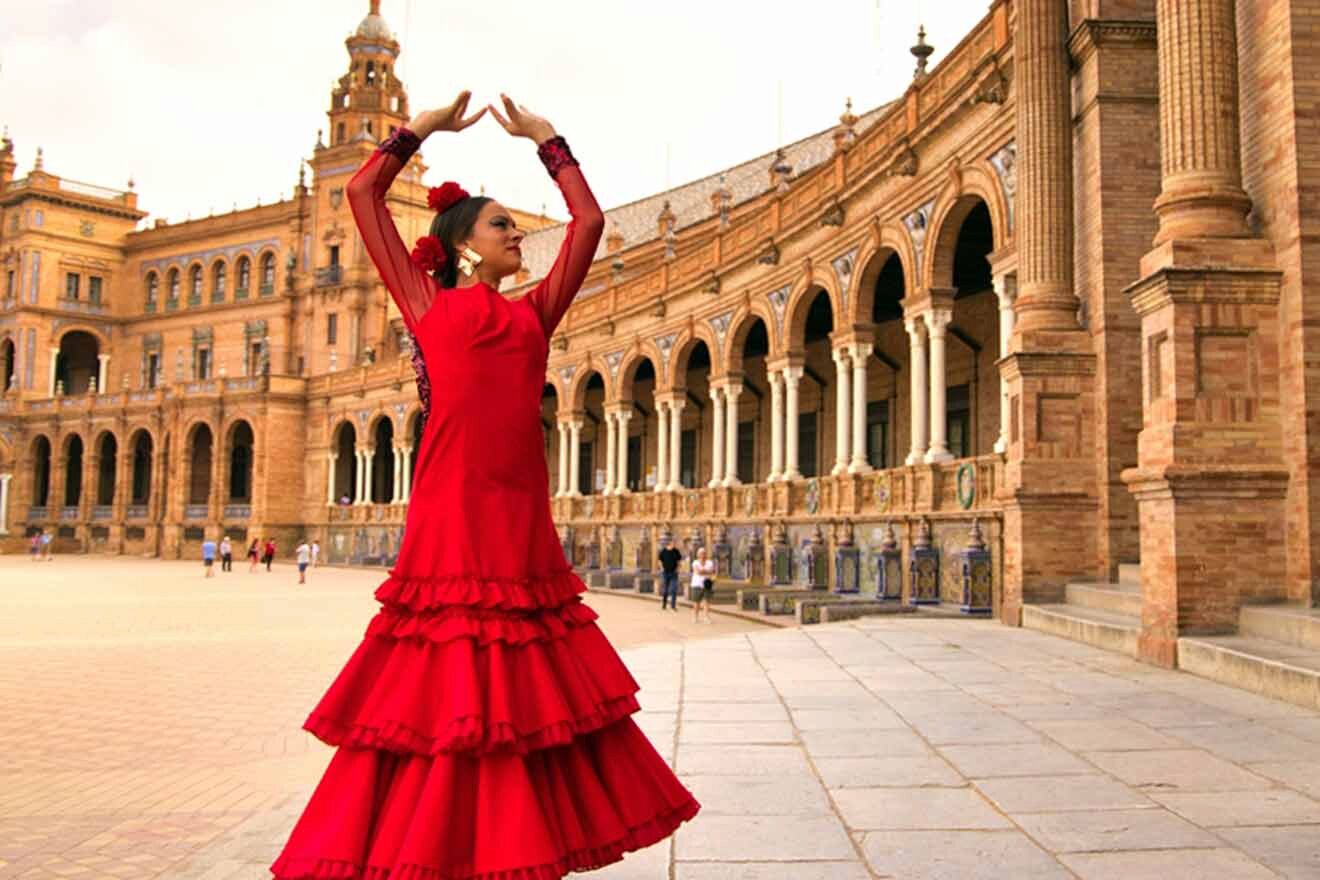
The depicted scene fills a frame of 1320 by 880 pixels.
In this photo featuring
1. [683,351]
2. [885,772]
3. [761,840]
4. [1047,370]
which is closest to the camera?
[761,840]

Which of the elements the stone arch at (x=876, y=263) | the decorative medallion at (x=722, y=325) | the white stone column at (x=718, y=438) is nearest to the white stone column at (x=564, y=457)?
the white stone column at (x=718, y=438)

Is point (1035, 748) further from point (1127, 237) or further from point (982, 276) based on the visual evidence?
point (982, 276)

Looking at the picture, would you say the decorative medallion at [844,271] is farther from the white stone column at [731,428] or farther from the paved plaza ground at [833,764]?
the paved plaza ground at [833,764]

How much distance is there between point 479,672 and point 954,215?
1580 centimetres

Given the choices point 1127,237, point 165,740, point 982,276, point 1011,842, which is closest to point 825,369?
point 982,276

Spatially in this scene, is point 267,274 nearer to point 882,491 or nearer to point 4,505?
point 4,505

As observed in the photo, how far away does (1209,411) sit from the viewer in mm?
8945

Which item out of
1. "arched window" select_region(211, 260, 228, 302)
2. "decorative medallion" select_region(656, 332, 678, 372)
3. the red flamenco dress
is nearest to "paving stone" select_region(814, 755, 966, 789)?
the red flamenco dress

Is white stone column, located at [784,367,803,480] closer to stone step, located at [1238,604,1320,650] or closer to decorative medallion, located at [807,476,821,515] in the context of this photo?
decorative medallion, located at [807,476,821,515]

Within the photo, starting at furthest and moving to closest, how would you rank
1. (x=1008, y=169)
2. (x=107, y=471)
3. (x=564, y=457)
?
(x=107, y=471)
(x=564, y=457)
(x=1008, y=169)

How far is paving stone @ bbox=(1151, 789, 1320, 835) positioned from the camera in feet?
14.1

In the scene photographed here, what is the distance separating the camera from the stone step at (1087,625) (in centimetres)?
979

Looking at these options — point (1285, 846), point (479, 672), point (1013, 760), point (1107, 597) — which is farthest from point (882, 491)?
point (479, 672)

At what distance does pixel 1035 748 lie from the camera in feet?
18.9
